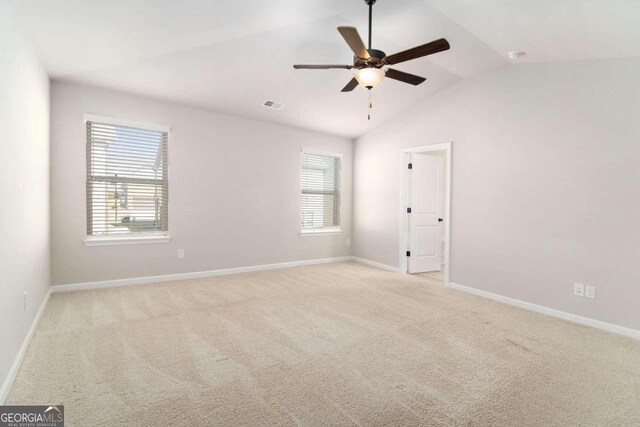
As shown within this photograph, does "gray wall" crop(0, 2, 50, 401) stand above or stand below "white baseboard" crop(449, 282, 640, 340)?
above

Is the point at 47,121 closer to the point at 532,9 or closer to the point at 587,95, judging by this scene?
the point at 532,9

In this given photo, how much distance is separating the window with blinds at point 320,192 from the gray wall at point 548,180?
1.94 metres

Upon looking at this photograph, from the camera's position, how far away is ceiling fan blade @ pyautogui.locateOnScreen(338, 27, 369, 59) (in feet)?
7.08

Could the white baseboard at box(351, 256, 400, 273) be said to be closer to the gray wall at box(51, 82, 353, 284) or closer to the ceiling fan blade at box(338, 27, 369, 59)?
the gray wall at box(51, 82, 353, 284)

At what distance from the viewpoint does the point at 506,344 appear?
2773 mm

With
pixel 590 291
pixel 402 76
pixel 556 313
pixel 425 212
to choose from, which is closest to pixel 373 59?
pixel 402 76

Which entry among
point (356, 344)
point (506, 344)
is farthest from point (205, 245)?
point (506, 344)

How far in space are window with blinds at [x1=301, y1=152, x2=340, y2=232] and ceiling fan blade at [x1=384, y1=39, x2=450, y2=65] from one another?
3588mm

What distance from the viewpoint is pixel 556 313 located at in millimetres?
3549

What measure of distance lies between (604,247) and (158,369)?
4.15 metres

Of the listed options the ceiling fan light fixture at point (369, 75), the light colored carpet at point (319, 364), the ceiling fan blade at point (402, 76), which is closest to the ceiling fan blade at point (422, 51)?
the ceiling fan light fixture at point (369, 75)

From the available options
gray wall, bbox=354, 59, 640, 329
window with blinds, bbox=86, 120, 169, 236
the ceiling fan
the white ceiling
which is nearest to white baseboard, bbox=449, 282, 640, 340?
gray wall, bbox=354, 59, 640, 329

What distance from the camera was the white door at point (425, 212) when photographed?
5477 millimetres

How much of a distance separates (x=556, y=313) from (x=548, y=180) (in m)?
1.47
